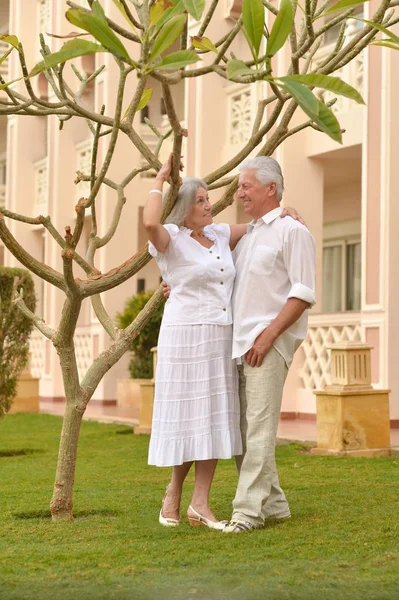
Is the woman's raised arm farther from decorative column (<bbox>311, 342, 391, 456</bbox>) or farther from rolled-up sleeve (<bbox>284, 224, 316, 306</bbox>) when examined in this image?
decorative column (<bbox>311, 342, 391, 456</bbox>)

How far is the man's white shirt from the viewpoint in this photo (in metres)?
5.40

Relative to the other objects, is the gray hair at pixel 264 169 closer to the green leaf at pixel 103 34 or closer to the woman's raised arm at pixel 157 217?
the woman's raised arm at pixel 157 217

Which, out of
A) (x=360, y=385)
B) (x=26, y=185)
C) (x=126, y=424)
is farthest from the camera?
(x=26, y=185)

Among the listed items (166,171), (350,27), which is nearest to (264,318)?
(166,171)

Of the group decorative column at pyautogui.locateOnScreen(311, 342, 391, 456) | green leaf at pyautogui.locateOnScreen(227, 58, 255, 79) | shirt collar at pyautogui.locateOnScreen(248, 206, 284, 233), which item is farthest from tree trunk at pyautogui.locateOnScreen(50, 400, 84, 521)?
decorative column at pyautogui.locateOnScreen(311, 342, 391, 456)

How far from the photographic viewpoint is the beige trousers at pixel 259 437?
535 centimetres

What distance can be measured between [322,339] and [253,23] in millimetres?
10621

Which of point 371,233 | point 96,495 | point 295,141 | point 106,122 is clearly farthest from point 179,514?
point 295,141

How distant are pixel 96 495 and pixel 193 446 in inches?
71.5

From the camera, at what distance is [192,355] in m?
5.54

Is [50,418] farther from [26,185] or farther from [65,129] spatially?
[26,185]

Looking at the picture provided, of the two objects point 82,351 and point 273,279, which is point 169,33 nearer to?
point 273,279

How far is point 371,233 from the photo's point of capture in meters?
12.4

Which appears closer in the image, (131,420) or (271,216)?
(271,216)
